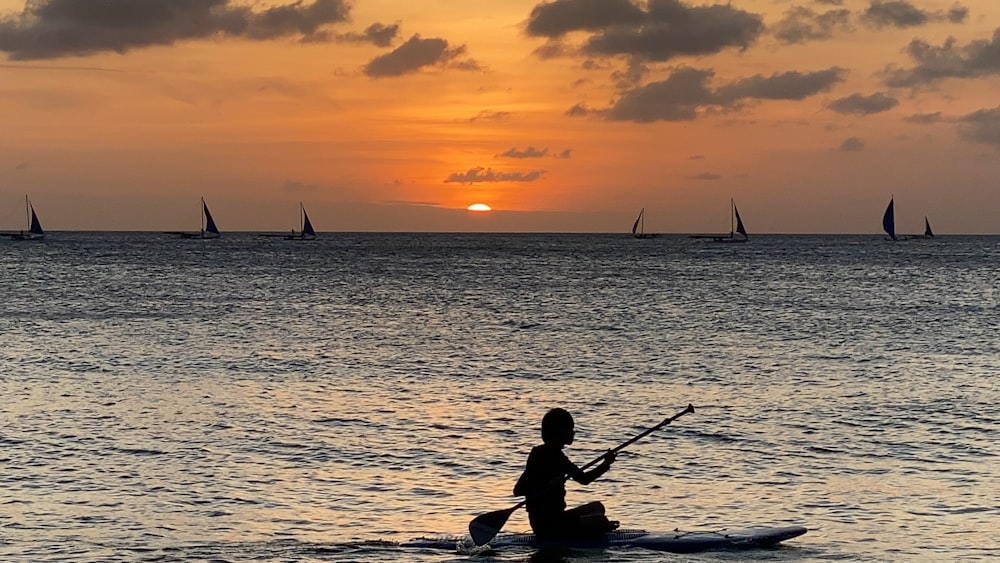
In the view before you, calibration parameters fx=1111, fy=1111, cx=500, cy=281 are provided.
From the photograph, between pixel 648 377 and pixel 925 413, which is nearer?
pixel 925 413

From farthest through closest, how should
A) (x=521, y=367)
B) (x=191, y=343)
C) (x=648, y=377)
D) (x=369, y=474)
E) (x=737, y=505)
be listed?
(x=191, y=343) → (x=521, y=367) → (x=648, y=377) → (x=369, y=474) → (x=737, y=505)

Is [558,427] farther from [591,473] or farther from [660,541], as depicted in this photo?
[660,541]

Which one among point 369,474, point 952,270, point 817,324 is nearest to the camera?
point 369,474

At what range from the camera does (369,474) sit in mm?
20203

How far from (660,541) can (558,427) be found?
8.72 ft

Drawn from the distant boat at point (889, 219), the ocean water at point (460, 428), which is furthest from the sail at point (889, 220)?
the ocean water at point (460, 428)

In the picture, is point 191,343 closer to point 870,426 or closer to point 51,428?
point 51,428

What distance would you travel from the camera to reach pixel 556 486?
14.9m

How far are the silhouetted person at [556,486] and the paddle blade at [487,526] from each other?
448 millimetres

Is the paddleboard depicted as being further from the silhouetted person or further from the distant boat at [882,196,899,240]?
the distant boat at [882,196,899,240]

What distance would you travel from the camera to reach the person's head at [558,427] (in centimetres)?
1411

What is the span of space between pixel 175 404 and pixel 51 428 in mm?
4757

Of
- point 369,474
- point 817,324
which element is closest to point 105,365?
point 369,474

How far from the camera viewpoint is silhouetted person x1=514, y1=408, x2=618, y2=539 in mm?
14250
